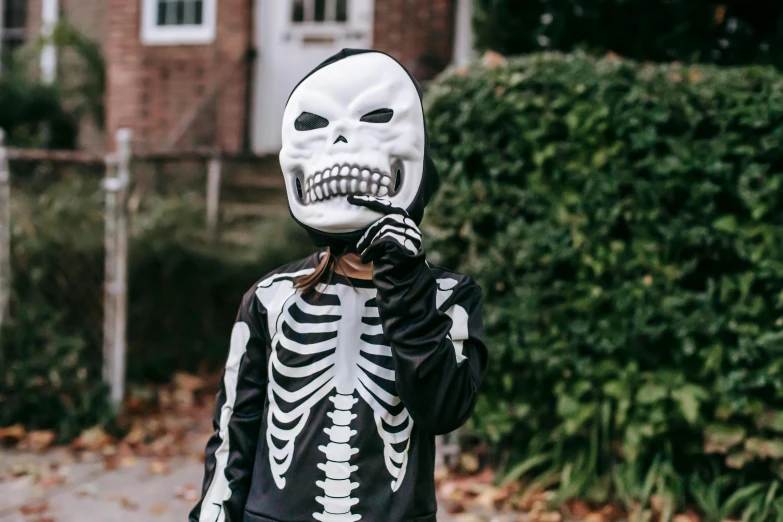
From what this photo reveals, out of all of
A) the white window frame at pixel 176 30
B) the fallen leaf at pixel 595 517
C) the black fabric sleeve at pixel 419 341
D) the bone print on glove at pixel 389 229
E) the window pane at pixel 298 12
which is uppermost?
the window pane at pixel 298 12

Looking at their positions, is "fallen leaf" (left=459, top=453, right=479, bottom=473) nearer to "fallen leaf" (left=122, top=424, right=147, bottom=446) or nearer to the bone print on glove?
"fallen leaf" (left=122, top=424, right=147, bottom=446)

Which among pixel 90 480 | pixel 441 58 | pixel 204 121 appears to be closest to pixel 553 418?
pixel 90 480

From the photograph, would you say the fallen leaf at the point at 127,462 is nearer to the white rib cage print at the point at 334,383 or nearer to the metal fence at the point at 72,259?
the metal fence at the point at 72,259

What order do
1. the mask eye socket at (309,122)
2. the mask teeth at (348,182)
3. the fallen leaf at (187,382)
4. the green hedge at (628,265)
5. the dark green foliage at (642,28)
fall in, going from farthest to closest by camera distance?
the fallen leaf at (187,382), the dark green foliage at (642,28), the green hedge at (628,265), the mask eye socket at (309,122), the mask teeth at (348,182)

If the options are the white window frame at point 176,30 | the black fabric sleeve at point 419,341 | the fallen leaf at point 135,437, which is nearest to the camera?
the black fabric sleeve at point 419,341

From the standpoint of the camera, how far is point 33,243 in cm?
571

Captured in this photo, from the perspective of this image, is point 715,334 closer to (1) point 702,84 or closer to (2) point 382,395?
(1) point 702,84

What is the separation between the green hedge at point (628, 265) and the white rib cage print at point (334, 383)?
2502 mm

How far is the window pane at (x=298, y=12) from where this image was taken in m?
9.90

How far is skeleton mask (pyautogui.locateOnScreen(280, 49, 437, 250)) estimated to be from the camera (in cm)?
194

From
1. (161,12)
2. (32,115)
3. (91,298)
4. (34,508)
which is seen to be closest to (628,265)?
(34,508)

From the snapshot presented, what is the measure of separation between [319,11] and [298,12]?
0.25 meters

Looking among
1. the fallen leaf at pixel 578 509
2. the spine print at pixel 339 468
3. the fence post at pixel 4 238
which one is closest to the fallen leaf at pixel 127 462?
the fence post at pixel 4 238

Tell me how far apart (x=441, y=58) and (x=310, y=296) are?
6844 millimetres
